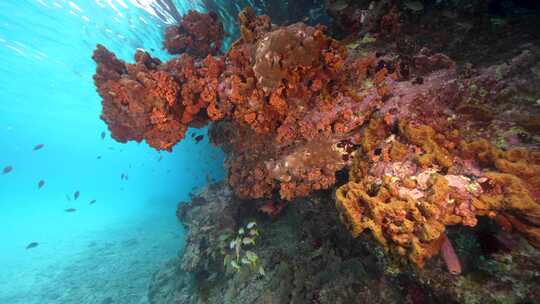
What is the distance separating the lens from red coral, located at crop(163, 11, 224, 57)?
340 inches

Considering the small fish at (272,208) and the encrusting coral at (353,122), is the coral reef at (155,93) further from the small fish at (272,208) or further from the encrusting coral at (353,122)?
the small fish at (272,208)

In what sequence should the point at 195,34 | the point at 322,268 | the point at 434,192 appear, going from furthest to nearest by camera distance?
the point at 195,34, the point at 322,268, the point at 434,192

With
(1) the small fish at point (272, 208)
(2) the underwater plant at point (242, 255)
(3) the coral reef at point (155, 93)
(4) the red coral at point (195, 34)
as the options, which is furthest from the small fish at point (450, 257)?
(4) the red coral at point (195, 34)

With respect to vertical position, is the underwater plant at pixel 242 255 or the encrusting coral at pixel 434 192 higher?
the encrusting coral at pixel 434 192

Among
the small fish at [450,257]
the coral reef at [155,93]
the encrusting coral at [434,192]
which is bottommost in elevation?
the small fish at [450,257]

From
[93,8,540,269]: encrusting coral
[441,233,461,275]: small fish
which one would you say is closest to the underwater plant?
[93,8,540,269]: encrusting coral

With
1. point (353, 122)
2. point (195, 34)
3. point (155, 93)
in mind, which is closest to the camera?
point (353, 122)

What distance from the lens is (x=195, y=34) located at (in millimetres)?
8672

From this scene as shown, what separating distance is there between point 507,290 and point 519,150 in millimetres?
1699

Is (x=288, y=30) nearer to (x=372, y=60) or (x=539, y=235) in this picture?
(x=372, y=60)

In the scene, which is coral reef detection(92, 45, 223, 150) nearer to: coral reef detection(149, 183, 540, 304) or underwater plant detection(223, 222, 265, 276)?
underwater plant detection(223, 222, 265, 276)

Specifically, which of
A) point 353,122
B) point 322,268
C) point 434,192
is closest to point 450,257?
point 434,192

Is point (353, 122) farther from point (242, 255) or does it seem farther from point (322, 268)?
point (242, 255)

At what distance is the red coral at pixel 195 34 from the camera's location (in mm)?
8641
